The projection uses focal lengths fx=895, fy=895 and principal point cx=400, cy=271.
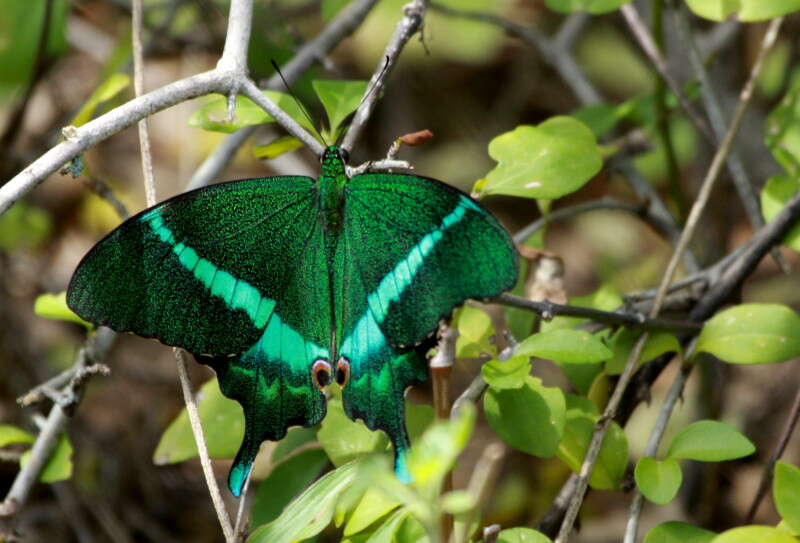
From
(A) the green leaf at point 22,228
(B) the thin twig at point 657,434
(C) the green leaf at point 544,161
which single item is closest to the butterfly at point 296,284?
(C) the green leaf at point 544,161

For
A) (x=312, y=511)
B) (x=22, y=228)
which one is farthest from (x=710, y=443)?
(x=22, y=228)

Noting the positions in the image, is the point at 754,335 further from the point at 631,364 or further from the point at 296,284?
the point at 296,284

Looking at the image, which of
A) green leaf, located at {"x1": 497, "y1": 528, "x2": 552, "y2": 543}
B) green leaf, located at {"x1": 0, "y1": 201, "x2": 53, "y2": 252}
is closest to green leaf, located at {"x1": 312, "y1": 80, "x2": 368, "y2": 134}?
green leaf, located at {"x1": 497, "y1": 528, "x2": 552, "y2": 543}

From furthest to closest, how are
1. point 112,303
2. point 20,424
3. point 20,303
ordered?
point 20,303 < point 20,424 < point 112,303

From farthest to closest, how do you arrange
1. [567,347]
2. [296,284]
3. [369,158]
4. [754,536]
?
Result: [369,158]
[296,284]
[567,347]
[754,536]

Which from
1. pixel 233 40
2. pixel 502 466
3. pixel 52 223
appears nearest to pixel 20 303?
pixel 52 223

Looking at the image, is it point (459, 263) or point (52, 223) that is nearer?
point (459, 263)

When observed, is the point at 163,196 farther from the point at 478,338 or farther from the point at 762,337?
the point at 762,337
